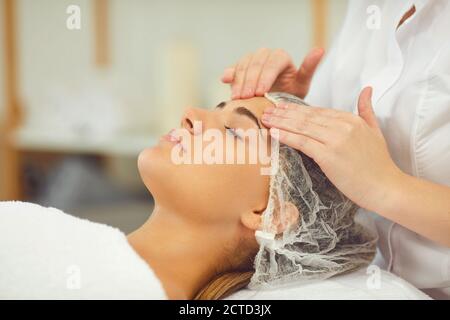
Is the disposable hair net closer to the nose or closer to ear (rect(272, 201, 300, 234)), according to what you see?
ear (rect(272, 201, 300, 234))

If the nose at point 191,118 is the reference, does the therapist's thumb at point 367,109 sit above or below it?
above

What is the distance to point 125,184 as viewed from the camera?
11.3 ft

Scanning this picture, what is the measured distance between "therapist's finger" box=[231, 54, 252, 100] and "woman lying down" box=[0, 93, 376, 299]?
2.7 inches

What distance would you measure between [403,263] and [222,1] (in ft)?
7.19

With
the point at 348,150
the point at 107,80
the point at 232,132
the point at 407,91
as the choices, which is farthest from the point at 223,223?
the point at 107,80

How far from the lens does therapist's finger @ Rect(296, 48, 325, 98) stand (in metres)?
1.32

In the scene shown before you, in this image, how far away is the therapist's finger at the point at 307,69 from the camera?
1324 mm

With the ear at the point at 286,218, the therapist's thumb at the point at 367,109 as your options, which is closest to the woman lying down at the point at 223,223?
the ear at the point at 286,218

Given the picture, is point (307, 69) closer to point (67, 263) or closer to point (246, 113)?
point (246, 113)

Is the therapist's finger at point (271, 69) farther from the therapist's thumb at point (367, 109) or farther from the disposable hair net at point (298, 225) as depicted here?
the therapist's thumb at point (367, 109)

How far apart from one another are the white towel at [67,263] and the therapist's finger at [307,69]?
0.58 meters

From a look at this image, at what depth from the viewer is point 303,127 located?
1.02 m

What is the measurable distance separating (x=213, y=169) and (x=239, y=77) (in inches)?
10.6
